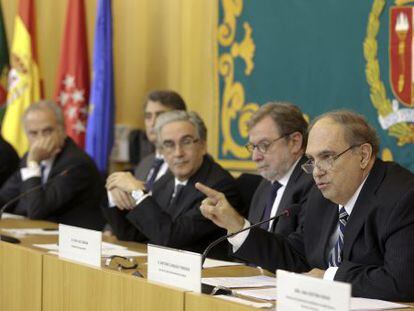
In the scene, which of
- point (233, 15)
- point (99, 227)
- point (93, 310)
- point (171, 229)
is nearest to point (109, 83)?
point (233, 15)

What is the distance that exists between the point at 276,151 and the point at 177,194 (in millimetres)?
769

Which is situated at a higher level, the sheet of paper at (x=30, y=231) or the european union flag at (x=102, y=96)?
the european union flag at (x=102, y=96)

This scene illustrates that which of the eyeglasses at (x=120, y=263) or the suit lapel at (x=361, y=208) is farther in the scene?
the eyeglasses at (x=120, y=263)

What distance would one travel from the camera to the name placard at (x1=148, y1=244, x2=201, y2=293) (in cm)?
271

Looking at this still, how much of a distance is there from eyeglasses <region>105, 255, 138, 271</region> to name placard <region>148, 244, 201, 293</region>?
38cm

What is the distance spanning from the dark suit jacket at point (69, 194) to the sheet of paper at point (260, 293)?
272 centimetres

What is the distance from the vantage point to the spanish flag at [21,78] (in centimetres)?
741

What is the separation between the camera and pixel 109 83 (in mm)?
7031

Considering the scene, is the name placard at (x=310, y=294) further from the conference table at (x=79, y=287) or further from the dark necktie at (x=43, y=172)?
the dark necktie at (x=43, y=172)

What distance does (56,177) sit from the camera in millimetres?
5504

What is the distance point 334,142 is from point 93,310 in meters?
1.07

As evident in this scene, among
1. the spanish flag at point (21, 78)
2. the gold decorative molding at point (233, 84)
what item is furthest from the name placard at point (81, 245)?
the spanish flag at point (21, 78)

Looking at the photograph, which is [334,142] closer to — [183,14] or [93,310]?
[93,310]

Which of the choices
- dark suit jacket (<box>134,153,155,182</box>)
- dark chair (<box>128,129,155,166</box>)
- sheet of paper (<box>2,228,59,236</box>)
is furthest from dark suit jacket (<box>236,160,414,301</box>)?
dark chair (<box>128,129,155,166</box>)
